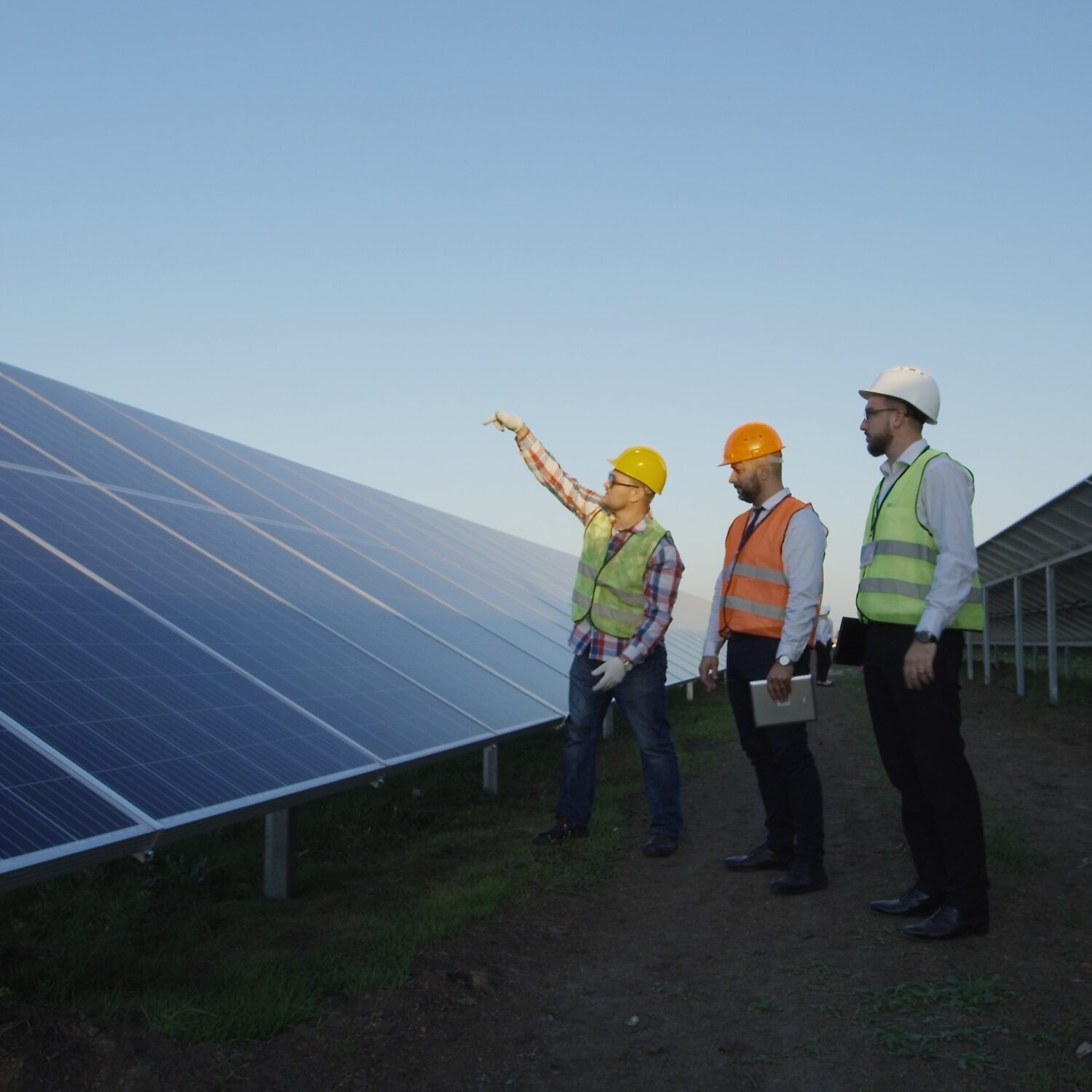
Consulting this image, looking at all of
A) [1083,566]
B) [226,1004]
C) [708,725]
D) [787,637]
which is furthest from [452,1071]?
[1083,566]

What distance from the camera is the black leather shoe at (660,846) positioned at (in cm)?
582

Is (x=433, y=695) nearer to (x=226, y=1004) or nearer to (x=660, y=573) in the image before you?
(x=660, y=573)

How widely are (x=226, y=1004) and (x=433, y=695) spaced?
2.75 m

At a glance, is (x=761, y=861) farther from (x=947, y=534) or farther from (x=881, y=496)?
(x=947, y=534)

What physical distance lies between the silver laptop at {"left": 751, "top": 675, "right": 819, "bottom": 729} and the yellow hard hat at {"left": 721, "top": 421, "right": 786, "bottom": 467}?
1.14 metres

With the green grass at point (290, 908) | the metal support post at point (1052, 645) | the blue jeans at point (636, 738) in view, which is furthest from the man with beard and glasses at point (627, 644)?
the metal support post at point (1052, 645)

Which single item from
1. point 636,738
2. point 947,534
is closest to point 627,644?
point 636,738

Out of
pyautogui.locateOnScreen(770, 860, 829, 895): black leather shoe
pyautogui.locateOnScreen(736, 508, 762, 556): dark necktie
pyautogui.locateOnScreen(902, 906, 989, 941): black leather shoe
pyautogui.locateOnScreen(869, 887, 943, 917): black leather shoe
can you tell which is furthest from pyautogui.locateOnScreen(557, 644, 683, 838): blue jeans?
pyautogui.locateOnScreen(902, 906, 989, 941): black leather shoe

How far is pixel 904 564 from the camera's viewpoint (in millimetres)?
4367

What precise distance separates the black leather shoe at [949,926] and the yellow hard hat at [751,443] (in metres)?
2.28

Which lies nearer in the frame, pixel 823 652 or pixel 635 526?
pixel 635 526

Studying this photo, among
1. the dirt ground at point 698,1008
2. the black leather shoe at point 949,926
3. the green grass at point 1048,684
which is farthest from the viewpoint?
the green grass at point 1048,684

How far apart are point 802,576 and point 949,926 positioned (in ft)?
5.47

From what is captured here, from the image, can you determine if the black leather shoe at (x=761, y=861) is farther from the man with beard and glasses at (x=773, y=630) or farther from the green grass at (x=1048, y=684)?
the green grass at (x=1048, y=684)
